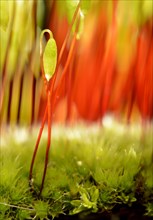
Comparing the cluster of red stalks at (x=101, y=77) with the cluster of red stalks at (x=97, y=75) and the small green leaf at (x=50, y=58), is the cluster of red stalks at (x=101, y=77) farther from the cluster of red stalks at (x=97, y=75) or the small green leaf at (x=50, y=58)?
the small green leaf at (x=50, y=58)

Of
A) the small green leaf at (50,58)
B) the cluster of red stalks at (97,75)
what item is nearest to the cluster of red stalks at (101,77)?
the cluster of red stalks at (97,75)

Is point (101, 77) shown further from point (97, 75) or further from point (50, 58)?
point (50, 58)

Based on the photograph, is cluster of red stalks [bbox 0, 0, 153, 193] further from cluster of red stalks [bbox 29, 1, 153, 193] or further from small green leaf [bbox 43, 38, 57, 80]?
small green leaf [bbox 43, 38, 57, 80]

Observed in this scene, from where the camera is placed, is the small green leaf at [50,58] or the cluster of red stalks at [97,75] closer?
the small green leaf at [50,58]

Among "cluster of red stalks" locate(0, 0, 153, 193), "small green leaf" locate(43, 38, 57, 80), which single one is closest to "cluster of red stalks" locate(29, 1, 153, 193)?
"cluster of red stalks" locate(0, 0, 153, 193)

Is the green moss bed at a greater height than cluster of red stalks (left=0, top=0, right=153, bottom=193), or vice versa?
cluster of red stalks (left=0, top=0, right=153, bottom=193)

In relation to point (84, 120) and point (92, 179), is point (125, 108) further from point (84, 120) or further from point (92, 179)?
point (92, 179)

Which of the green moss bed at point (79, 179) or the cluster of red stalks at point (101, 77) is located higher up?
the cluster of red stalks at point (101, 77)

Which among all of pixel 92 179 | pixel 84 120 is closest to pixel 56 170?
pixel 92 179
